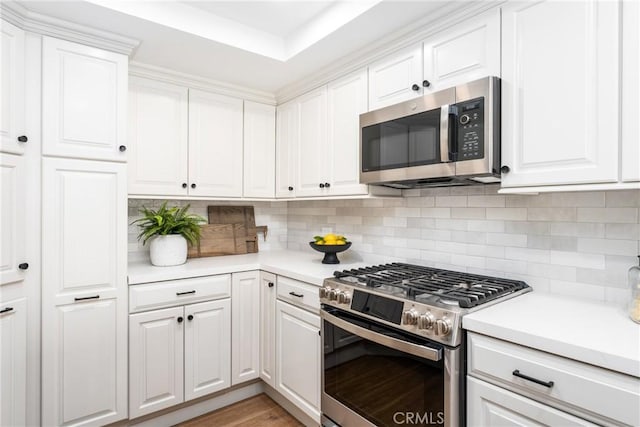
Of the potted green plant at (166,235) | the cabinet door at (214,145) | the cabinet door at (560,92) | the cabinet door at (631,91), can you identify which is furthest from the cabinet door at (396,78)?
the potted green plant at (166,235)

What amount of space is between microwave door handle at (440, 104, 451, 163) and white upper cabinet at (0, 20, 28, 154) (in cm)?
202

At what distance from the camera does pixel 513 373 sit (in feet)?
3.84

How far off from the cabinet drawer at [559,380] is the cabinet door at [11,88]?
222 cm

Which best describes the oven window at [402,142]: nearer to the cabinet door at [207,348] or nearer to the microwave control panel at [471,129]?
the microwave control panel at [471,129]

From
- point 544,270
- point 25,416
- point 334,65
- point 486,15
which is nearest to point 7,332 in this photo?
point 25,416

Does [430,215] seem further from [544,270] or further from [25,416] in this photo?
[25,416]

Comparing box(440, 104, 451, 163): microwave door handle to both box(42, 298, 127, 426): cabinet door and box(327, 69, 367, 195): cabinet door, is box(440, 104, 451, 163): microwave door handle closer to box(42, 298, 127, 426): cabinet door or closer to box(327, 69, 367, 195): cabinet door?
box(327, 69, 367, 195): cabinet door

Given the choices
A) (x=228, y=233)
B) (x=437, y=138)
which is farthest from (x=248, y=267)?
(x=437, y=138)

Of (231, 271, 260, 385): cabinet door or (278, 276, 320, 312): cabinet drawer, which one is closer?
(278, 276, 320, 312): cabinet drawer

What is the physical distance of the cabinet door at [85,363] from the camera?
183cm

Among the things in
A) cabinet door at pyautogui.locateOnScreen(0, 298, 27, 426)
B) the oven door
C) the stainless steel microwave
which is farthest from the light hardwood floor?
the stainless steel microwave

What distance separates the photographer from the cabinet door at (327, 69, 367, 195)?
221 centimetres

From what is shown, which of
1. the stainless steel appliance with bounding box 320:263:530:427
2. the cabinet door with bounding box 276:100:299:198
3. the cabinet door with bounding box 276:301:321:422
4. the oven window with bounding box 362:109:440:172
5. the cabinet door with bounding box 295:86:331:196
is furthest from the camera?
the cabinet door with bounding box 276:100:299:198

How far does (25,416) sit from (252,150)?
6.96 feet
